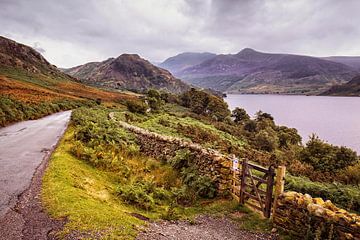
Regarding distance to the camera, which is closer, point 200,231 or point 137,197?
point 200,231

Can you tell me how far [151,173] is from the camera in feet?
48.5

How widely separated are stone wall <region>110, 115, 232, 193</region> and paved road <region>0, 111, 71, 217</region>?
6.11 m

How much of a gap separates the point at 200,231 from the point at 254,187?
2965 millimetres

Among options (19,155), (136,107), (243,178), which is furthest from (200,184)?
(136,107)

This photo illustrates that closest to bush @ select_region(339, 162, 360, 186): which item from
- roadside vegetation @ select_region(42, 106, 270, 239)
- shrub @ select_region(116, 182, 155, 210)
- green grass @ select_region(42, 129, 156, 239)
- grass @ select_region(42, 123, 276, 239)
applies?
roadside vegetation @ select_region(42, 106, 270, 239)

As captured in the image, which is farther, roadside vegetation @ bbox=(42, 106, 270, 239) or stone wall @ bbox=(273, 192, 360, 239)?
roadside vegetation @ bbox=(42, 106, 270, 239)

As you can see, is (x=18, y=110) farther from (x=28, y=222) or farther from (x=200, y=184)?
(x=28, y=222)

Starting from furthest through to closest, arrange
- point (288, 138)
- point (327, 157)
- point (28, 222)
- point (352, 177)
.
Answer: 1. point (288, 138)
2. point (327, 157)
3. point (352, 177)
4. point (28, 222)

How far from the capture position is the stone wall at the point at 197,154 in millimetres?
12728

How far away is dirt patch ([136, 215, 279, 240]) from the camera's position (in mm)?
7855

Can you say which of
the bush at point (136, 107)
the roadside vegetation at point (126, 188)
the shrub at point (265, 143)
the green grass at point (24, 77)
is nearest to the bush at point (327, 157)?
the roadside vegetation at point (126, 188)

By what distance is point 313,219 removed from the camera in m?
8.30

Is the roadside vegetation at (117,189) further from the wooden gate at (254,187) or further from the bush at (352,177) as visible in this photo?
the bush at (352,177)

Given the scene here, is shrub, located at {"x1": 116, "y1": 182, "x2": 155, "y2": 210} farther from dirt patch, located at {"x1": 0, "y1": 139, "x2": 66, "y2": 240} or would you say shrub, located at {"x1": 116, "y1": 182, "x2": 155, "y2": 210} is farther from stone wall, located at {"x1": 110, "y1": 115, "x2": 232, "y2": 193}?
stone wall, located at {"x1": 110, "y1": 115, "x2": 232, "y2": 193}
